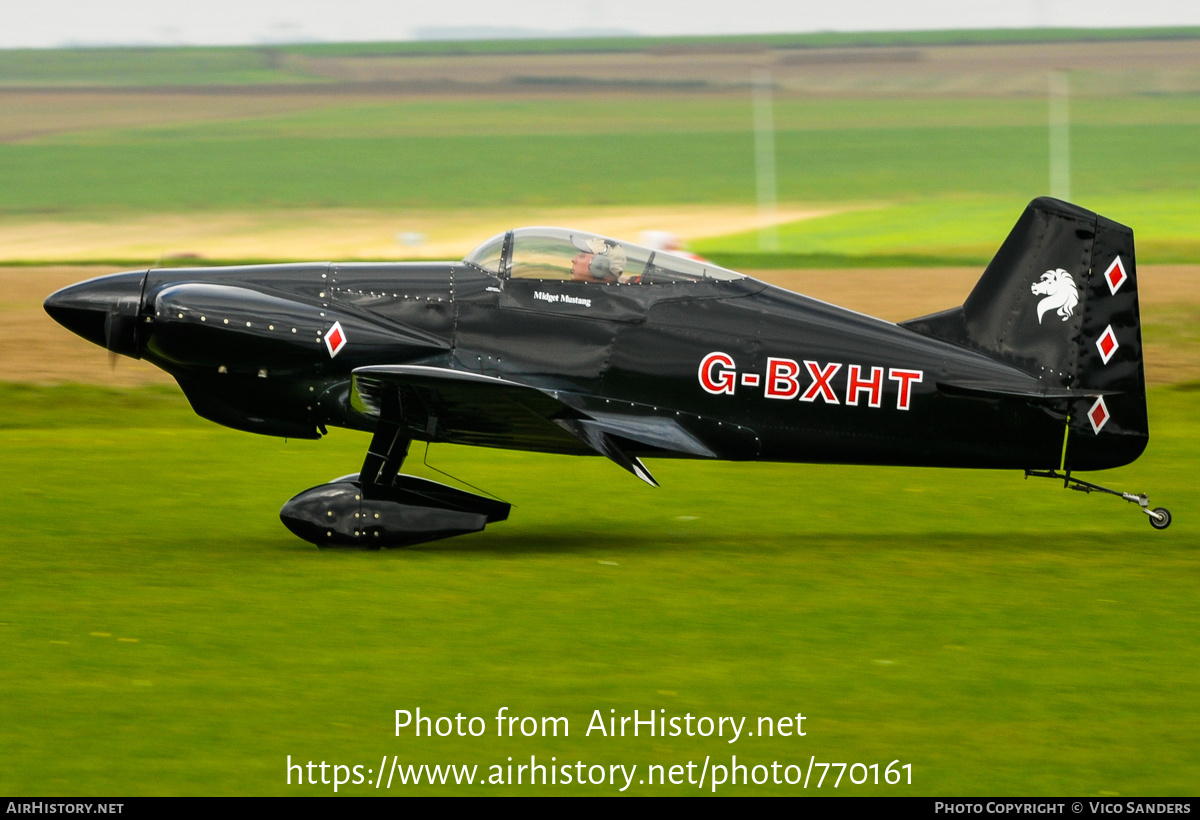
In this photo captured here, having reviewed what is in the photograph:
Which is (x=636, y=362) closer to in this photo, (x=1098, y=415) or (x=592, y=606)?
(x=592, y=606)

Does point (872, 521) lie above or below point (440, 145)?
below

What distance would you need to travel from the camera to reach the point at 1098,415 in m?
10.8

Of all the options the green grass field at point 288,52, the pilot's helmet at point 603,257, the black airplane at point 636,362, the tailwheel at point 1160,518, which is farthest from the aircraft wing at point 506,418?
the green grass field at point 288,52

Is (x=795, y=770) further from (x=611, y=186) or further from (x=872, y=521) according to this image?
(x=611, y=186)

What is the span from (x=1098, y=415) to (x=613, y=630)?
4.32 meters

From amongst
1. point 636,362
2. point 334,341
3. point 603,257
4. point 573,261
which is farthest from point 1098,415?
point 334,341

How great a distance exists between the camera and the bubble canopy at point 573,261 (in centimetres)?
1080

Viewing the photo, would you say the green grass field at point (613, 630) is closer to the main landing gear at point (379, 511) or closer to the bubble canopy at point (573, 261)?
the main landing gear at point (379, 511)

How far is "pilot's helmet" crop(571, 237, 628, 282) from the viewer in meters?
10.8

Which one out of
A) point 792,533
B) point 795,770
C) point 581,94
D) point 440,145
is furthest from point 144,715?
point 581,94

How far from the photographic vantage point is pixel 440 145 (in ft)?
218

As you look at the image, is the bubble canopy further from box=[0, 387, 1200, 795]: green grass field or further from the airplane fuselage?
box=[0, 387, 1200, 795]: green grass field

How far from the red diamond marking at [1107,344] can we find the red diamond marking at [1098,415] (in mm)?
309
